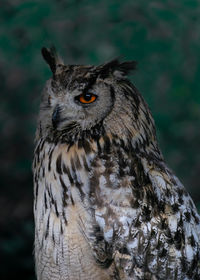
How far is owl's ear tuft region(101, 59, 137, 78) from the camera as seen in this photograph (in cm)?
186

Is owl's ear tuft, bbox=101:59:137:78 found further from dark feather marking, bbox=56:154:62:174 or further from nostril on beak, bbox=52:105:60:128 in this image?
dark feather marking, bbox=56:154:62:174

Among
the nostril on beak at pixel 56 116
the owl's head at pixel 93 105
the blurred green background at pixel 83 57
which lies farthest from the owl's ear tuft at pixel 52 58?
the blurred green background at pixel 83 57

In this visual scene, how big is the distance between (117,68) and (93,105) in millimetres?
174

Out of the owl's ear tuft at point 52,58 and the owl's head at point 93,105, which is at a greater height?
the owl's ear tuft at point 52,58

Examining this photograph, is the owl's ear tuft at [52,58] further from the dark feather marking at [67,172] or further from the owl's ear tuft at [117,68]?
the dark feather marking at [67,172]

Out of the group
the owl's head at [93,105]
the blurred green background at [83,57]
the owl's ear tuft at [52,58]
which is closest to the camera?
the owl's head at [93,105]

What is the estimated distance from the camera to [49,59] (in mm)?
2025

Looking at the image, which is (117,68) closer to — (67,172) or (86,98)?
(86,98)

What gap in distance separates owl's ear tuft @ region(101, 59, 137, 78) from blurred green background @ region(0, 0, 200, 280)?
716 mm

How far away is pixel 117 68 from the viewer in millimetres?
1894

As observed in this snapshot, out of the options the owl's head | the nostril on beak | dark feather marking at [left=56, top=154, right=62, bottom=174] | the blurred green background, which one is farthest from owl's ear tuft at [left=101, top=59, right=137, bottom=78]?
the blurred green background

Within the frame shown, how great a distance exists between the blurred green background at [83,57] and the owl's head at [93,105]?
0.72 metres

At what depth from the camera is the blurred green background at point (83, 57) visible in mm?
2645

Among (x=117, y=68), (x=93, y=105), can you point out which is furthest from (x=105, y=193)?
(x=117, y=68)
